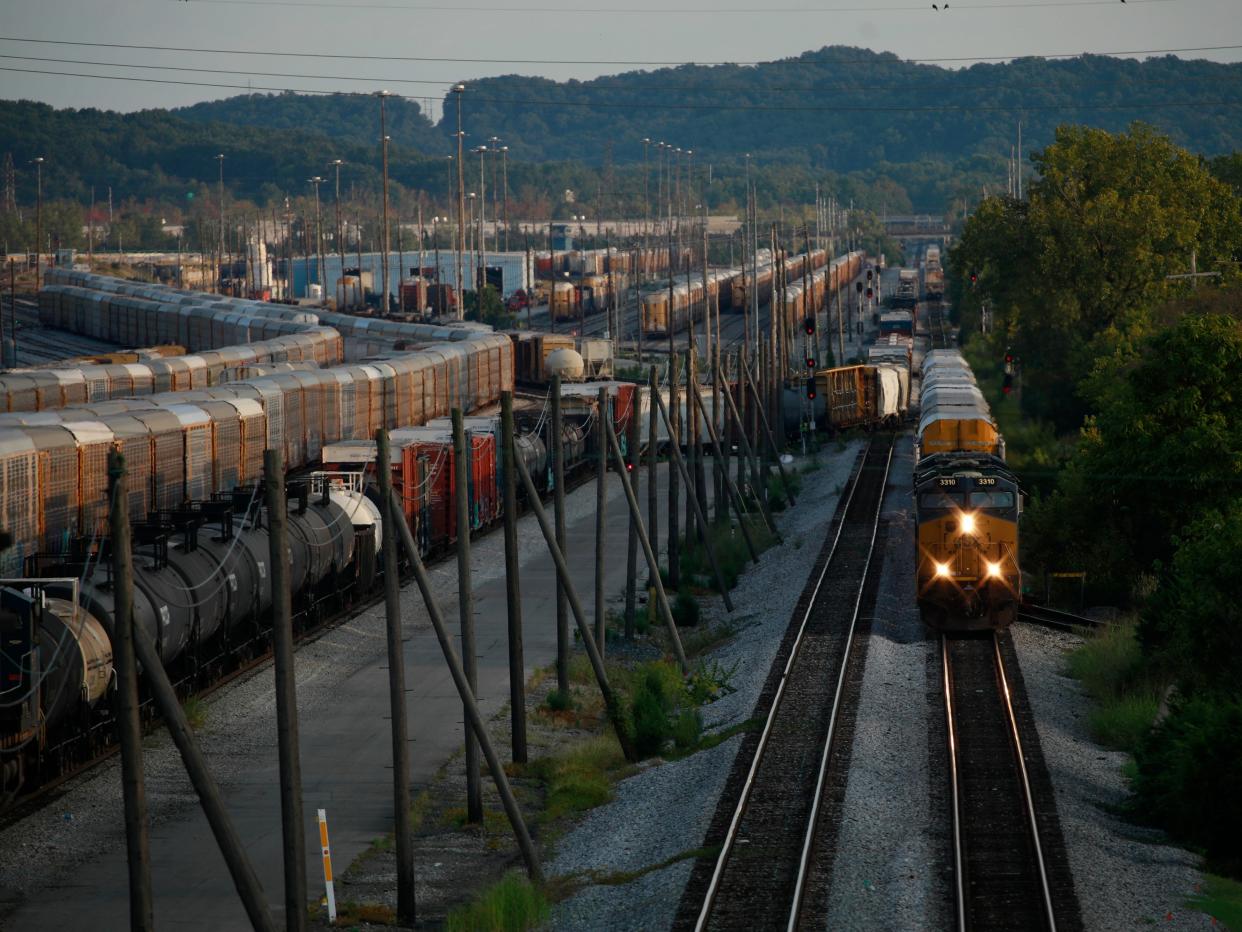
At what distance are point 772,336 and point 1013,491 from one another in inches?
1400

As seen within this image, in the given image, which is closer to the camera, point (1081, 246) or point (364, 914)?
point (364, 914)

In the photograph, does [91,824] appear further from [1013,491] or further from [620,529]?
[620,529]

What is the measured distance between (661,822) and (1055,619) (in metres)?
16.1

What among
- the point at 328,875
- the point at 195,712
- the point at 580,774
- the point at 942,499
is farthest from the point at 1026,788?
the point at 195,712

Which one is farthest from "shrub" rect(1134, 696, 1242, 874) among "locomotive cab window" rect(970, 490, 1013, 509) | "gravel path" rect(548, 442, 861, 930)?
"locomotive cab window" rect(970, 490, 1013, 509)

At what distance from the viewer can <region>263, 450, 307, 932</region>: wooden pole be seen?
51.9ft

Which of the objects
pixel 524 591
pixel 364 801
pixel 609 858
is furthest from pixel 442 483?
pixel 609 858

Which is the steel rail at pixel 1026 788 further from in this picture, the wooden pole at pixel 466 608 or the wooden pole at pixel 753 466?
the wooden pole at pixel 753 466

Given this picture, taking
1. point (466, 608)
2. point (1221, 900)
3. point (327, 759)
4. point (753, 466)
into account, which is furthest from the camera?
point (753, 466)

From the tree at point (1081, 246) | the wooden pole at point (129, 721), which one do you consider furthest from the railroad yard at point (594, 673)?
the tree at point (1081, 246)

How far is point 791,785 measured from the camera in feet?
71.9

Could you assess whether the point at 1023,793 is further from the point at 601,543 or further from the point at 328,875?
the point at 601,543

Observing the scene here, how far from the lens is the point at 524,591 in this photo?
4134 cm

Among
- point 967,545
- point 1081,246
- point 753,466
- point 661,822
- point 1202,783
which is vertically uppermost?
point 1081,246
